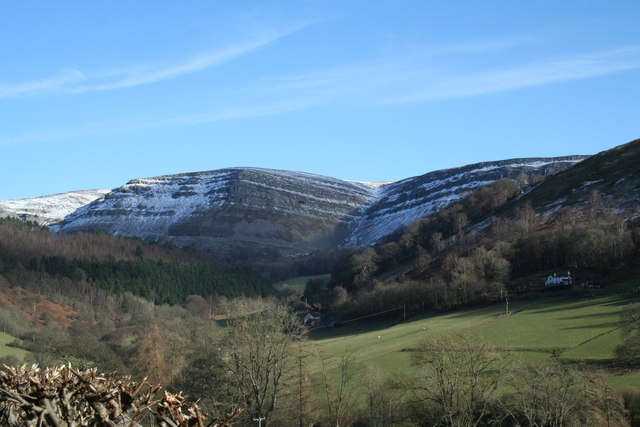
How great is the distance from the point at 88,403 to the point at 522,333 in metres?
66.4

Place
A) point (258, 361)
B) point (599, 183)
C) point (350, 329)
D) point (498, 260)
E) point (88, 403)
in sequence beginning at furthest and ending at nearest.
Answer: point (599, 183) → point (350, 329) → point (498, 260) → point (258, 361) → point (88, 403)

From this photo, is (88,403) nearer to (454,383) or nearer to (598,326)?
(454,383)

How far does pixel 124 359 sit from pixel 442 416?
53921 mm

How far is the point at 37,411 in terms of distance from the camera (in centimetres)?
1120

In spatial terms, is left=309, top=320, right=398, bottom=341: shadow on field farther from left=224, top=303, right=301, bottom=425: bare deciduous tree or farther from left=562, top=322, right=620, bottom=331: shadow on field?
left=224, top=303, right=301, bottom=425: bare deciduous tree

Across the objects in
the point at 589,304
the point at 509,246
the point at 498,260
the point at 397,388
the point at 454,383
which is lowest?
the point at 397,388

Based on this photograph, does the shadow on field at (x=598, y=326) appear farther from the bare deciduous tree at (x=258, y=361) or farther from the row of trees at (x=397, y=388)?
the bare deciduous tree at (x=258, y=361)

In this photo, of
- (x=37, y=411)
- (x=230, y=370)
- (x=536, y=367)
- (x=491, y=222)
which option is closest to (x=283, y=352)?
(x=230, y=370)

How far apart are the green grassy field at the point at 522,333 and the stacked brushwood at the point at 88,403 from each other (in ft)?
144

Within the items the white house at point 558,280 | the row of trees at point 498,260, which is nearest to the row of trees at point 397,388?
the row of trees at point 498,260

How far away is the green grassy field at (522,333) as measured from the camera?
202 feet

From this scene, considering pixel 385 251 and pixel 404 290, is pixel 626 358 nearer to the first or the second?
pixel 404 290

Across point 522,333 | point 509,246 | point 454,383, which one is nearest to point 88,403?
point 454,383

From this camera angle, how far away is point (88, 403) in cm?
1265
